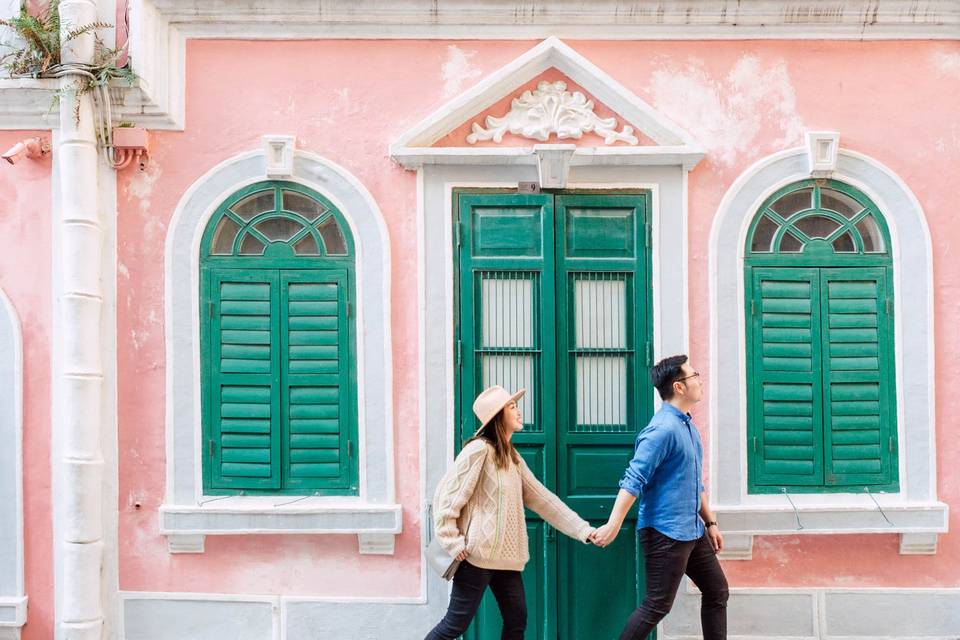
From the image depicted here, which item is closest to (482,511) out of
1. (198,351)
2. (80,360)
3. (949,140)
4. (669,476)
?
(669,476)

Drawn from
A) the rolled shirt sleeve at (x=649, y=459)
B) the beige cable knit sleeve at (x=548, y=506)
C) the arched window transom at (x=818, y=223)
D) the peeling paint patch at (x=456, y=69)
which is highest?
the peeling paint patch at (x=456, y=69)

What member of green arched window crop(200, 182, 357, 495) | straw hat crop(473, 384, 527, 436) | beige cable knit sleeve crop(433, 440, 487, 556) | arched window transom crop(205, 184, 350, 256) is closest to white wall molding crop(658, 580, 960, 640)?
beige cable knit sleeve crop(433, 440, 487, 556)

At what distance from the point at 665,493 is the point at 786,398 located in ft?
4.46

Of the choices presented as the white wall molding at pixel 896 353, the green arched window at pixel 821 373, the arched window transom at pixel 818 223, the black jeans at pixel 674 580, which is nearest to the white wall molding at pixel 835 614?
the white wall molding at pixel 896 353

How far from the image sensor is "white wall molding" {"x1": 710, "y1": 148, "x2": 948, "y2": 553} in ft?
17.4

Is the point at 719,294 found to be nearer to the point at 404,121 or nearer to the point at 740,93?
the point at 740,93

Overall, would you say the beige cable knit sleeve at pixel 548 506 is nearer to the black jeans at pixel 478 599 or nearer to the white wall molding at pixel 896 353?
the black jeans at pixel 478 599

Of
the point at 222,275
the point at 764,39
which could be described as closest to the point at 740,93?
the point at 764,39

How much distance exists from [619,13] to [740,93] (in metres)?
0.94

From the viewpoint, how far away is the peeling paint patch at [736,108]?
5.46 metres

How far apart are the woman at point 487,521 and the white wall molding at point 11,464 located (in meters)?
2.81

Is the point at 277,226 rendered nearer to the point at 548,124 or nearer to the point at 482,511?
the point at 548,124

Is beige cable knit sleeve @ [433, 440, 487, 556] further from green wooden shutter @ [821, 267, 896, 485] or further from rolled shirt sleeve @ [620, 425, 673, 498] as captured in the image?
green wooden shutter @ [821, 267, 896, 485]

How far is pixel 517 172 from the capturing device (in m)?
5.45
